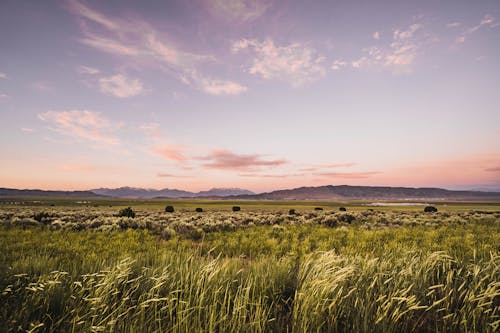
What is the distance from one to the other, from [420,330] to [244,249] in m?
8.52

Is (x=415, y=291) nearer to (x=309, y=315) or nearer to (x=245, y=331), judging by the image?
(x=309, y=315)

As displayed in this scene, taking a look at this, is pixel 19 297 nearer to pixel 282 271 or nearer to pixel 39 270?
pixel 39 270

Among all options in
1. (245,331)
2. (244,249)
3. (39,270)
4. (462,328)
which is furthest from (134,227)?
(462,328)

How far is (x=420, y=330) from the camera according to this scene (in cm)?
332

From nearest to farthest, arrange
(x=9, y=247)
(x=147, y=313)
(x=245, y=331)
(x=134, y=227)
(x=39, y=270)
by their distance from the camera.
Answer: (x=245, y=331), (x=147, y=313), (x=39, y=270), (x=9, y=247), (x=134, y=227)

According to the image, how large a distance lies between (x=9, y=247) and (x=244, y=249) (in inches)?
400

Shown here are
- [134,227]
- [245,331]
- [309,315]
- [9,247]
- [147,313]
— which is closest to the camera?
[245,331]

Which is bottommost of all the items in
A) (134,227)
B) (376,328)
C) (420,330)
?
(134,227)

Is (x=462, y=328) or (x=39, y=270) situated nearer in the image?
(x=462, y=328)

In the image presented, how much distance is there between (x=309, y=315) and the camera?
3146mm

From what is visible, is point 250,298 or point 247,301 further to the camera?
point 250,298

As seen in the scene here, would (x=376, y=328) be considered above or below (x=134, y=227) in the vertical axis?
above

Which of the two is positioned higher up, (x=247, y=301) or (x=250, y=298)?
(x=247, y=301)

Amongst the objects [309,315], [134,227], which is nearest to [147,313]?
[309,315]
